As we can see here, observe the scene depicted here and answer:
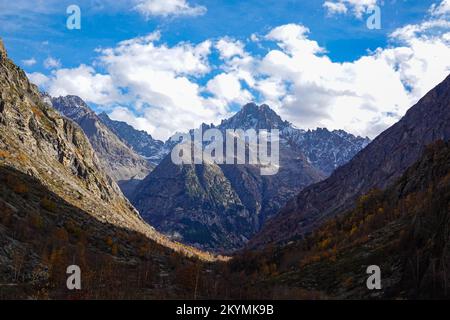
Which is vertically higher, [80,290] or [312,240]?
[312,240]

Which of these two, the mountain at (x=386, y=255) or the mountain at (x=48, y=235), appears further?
the mountain at (x=48, y=235)

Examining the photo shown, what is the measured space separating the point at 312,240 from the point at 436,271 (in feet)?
391

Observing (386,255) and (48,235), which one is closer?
(386,255)

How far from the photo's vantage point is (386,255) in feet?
296

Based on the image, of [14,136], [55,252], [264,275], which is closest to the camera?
[55,252]

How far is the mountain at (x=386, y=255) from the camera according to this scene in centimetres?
6836

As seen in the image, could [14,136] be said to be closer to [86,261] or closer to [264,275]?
[86,261]

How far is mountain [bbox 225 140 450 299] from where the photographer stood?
2691 inches

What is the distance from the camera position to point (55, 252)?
95.2 m

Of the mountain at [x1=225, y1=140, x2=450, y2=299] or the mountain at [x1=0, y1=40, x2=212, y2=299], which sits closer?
the mountain at [x1=225, y1=140, x2=450, y2=299]

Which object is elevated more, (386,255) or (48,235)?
(48,235)

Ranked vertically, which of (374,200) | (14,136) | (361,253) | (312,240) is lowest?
(361,253)
